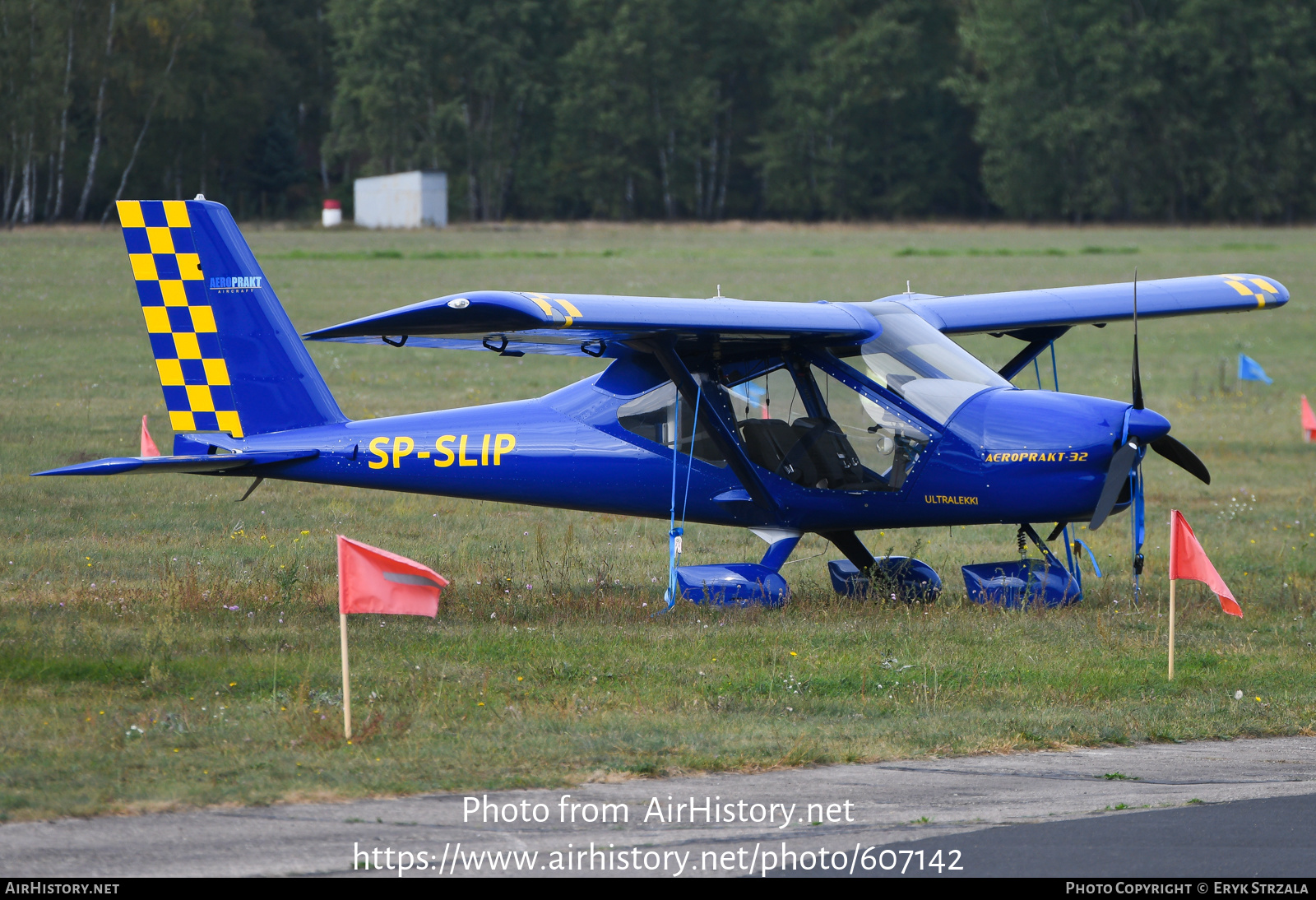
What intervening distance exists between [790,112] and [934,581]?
90379 mm

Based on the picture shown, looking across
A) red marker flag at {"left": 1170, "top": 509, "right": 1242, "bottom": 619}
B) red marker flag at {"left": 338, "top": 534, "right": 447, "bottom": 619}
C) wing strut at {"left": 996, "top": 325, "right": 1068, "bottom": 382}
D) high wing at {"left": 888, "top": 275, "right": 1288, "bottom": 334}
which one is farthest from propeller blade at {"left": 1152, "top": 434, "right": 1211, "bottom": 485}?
red marker flag at {"left": 338, "top": 534, "right": 447, "bottom": 619}

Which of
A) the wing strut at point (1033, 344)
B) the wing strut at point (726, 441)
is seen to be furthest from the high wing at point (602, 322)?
the wing strut at point (1033, 344)

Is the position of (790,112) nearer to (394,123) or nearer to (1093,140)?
(1093,140)

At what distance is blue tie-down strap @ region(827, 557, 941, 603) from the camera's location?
11.8 m

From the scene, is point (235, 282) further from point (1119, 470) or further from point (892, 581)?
point (1119, 470)

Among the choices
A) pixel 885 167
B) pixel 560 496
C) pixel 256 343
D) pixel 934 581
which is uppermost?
pixel 885 167

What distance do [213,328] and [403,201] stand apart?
7347 centimetres

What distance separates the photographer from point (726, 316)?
10469 millimetres

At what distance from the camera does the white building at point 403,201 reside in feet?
269

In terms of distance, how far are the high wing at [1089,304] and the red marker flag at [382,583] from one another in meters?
5.73

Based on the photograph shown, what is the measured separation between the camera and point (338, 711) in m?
8.08

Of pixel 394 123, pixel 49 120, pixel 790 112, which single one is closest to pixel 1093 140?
pixel 790 112

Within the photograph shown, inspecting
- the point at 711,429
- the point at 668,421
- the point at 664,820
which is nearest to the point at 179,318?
the point at 668,421

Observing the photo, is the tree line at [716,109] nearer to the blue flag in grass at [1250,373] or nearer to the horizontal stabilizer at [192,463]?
the blue flag in grass at [1250,373]
